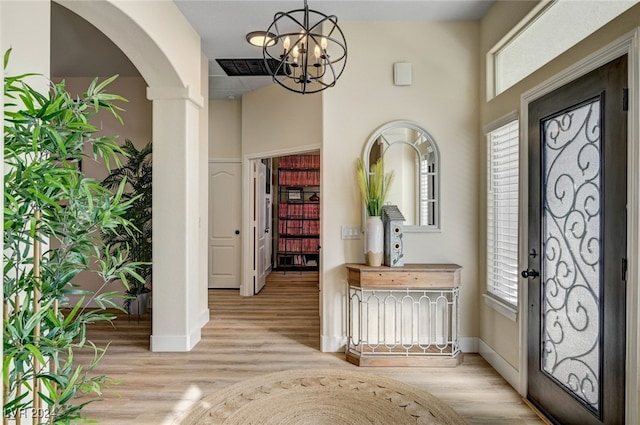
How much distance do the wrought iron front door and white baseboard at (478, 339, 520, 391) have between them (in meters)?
0.20

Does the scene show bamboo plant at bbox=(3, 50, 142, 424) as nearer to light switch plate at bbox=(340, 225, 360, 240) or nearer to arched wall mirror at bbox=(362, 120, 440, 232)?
light switch plate at bbox=(340, 225, 360, 240)

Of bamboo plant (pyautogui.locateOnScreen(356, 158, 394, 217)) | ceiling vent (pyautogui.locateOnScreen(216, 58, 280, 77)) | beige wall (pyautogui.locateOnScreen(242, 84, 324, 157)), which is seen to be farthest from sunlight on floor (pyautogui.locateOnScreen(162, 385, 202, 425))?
ceiling vent (pyautogui.locateOnScreen(216, 58, 280, 77))

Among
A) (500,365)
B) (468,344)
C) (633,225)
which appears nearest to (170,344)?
(468,344)

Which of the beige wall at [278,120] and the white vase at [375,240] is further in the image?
the beige wall at [278,120]

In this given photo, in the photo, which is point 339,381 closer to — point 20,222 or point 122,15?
point 20,222

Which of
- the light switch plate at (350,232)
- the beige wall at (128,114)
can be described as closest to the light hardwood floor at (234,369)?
the light switch plate at (350,232)

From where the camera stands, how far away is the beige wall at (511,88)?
1.99m

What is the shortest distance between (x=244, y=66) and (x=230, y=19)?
46.2 inches

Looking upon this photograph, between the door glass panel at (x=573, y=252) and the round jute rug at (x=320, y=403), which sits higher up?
the door glass panel at (x=573, y=252)

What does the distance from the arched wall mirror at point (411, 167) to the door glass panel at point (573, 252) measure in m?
1.17

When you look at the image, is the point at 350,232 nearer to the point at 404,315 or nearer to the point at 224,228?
the point at 404,315

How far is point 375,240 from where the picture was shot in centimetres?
337

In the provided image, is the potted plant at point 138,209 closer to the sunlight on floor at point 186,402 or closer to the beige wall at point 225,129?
the beige wall at point 225,129

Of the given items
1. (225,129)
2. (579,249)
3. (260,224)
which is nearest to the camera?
(579,249)
